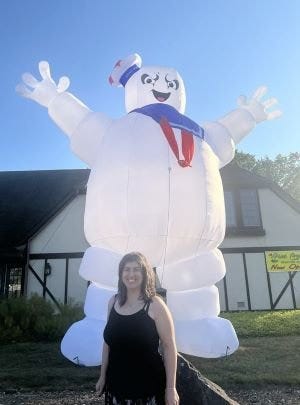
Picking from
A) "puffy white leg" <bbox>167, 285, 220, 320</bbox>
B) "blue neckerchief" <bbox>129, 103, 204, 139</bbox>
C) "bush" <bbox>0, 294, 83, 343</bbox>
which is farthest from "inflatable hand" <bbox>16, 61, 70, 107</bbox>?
"bush" <bbox>0, 294, 83, 343</bbox>

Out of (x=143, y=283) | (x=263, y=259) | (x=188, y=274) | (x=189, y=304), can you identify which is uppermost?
(x=263, y=259)

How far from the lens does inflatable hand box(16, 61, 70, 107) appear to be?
17.4ft

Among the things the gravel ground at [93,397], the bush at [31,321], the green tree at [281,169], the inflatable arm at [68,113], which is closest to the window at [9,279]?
the bush at [31,321]

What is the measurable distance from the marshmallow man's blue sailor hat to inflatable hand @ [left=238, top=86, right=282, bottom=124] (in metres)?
1.64

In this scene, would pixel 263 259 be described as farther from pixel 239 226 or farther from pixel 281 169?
pixel 281 169

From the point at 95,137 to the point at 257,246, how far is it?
900 cm

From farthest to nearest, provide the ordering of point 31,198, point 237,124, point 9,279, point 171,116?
1. point 31,198
2. point 9,279
3. point 237,124
4. point 171,116

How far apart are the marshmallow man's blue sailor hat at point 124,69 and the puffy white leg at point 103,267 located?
90.9 inches

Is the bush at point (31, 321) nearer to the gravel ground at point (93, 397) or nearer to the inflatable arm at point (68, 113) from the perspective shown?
the gravel ground at point (93, 397)

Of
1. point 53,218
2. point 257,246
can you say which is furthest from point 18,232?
point 257,246

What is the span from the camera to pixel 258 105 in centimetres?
581

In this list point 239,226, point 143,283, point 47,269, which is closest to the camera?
point 143,283

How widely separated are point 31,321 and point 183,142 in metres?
5.39

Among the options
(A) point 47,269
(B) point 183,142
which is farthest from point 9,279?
(B) point 183,142
